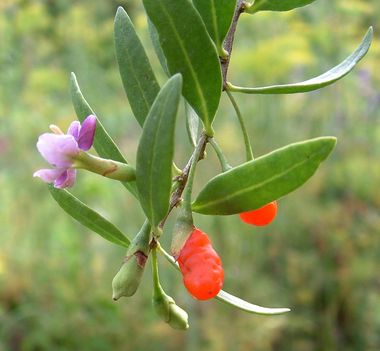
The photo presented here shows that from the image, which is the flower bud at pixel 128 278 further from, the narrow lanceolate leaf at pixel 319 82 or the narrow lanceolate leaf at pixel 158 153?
the narrow lanceolate leaf at pixel 319 82

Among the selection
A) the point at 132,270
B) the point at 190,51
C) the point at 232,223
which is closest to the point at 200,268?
the point at 132,270

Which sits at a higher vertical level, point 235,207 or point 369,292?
point 235,207

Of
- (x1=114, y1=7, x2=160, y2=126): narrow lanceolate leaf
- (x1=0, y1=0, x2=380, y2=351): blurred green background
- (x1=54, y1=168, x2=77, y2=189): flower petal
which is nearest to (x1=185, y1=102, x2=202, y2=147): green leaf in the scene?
(x1=114, y1=7, x2=160, y2=126): narrow lanceolate leaf

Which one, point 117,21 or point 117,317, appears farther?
point 117,317

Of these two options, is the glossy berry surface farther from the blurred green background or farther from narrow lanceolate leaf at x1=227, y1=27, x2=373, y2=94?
the blurred green background

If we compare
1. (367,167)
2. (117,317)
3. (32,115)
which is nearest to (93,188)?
(117,317)

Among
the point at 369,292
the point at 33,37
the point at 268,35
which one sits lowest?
the point at 369,292

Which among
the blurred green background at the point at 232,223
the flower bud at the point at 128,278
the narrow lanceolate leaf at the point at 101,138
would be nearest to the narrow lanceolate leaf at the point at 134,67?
the narrow lanceolate leaf at the point at 101,138

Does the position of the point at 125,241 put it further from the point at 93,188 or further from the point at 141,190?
the point at 93,188
